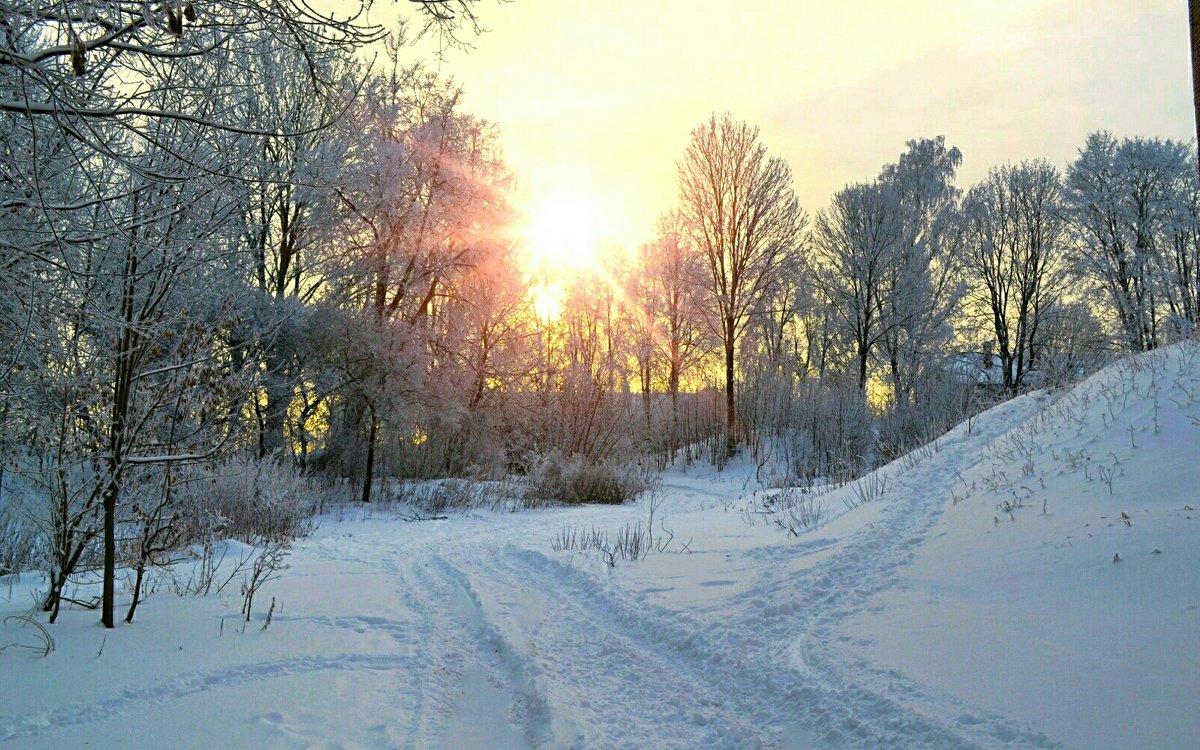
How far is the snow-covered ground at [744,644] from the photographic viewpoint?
2.76 m

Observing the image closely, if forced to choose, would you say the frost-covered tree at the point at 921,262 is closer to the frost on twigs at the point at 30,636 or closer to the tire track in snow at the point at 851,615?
the tire track in snow at the point at 851,615

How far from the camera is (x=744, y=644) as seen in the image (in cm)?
383

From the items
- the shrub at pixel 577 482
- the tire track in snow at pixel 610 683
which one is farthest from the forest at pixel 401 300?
the tire track in snow at pixel 610 683

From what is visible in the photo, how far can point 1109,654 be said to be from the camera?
284 centimetres

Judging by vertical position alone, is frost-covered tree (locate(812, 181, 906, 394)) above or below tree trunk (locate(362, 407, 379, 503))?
above

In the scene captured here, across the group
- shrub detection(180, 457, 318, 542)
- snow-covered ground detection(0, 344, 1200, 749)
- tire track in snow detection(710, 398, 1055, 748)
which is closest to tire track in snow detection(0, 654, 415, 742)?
snow-covered ground detection(0, 344, 1200, 749)

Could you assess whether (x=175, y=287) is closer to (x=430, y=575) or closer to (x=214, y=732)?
(x=214, y=732)

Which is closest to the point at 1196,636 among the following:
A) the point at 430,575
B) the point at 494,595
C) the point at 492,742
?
the point at 492,742

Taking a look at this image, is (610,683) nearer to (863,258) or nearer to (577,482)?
(577,482)

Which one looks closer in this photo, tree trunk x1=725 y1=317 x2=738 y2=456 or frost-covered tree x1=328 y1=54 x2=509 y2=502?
frost-covered tree x1=328 y1=54 x2=509 y2=502

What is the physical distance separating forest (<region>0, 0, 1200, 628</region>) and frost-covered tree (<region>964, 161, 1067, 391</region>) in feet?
0.33

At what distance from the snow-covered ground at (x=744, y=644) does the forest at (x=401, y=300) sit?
110cm

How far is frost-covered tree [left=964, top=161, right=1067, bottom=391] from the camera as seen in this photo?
27109 millimetres

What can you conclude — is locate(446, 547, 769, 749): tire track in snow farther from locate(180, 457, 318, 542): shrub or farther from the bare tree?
the bare tree
